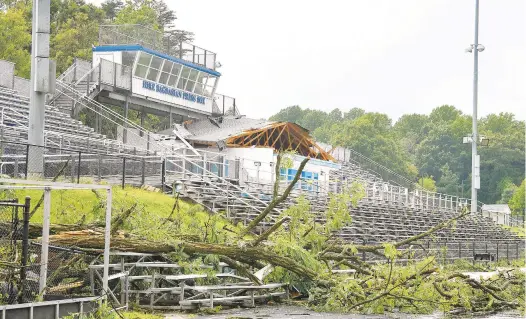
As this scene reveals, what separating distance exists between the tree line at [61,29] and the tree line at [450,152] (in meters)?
37.6

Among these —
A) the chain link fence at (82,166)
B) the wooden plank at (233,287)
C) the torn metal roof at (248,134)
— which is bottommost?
the wooden plank at (233,287)

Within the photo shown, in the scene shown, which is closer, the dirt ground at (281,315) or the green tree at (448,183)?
the dirt ground at (281,315)

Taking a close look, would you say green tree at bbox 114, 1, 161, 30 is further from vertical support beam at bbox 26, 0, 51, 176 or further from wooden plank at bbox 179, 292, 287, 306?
wooden plank at bbox 179, 292, 287, 306

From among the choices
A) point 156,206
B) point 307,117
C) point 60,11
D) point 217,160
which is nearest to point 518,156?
point 307,117

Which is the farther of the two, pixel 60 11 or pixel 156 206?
pixel 60 11

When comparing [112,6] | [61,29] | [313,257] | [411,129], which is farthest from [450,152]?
[313,257]

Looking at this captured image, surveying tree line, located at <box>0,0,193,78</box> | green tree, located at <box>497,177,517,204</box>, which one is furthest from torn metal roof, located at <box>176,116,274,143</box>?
green tree, located at <box>497,177,517,204</box>

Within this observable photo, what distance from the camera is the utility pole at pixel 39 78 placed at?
24188mm

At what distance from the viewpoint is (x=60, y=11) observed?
74000 mm

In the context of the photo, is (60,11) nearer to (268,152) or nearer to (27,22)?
(27,22)

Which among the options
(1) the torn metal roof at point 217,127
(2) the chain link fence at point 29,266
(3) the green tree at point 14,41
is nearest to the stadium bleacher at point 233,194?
(1) the torn metal roof at point 217,127

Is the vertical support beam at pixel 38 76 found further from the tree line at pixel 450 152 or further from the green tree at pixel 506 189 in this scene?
the green tree at pixel 506 189

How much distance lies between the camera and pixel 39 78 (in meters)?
24.6

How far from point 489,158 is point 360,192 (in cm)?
11450
